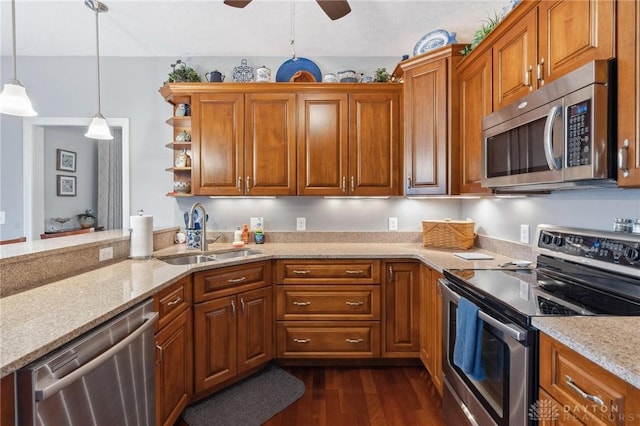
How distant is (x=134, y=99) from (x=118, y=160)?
253 centimetres

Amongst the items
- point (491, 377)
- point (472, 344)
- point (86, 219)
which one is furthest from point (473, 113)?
point (86, 219)

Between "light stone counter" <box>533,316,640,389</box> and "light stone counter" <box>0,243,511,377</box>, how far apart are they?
2.96 ft

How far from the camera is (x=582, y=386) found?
87 cm

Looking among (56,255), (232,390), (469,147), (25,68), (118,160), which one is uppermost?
(25,68)

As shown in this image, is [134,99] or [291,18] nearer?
[291,18]

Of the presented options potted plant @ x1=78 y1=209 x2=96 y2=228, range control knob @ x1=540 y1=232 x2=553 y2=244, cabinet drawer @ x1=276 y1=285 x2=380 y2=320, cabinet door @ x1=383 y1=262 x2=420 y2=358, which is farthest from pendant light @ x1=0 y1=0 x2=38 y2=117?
potted plant @ x1=78 y1=209 x2=96 y2=228

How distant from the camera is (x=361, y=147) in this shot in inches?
107

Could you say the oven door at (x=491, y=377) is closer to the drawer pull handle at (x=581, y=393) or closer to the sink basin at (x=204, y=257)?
the drawer pull handle at (x=581, y=393)

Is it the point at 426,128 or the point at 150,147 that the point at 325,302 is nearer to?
the point at 426,128

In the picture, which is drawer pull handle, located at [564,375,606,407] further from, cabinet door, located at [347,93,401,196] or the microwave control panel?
cabinet door, located at [347,93,401,196]

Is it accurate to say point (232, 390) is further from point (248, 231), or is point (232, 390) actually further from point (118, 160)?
point (118, 160)

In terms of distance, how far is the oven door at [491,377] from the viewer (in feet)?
3.61

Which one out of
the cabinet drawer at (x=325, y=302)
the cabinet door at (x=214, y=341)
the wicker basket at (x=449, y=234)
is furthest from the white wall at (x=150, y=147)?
the cabinet door at (x=214, y=341)

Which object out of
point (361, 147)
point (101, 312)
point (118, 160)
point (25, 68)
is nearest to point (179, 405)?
point (101, 312)
